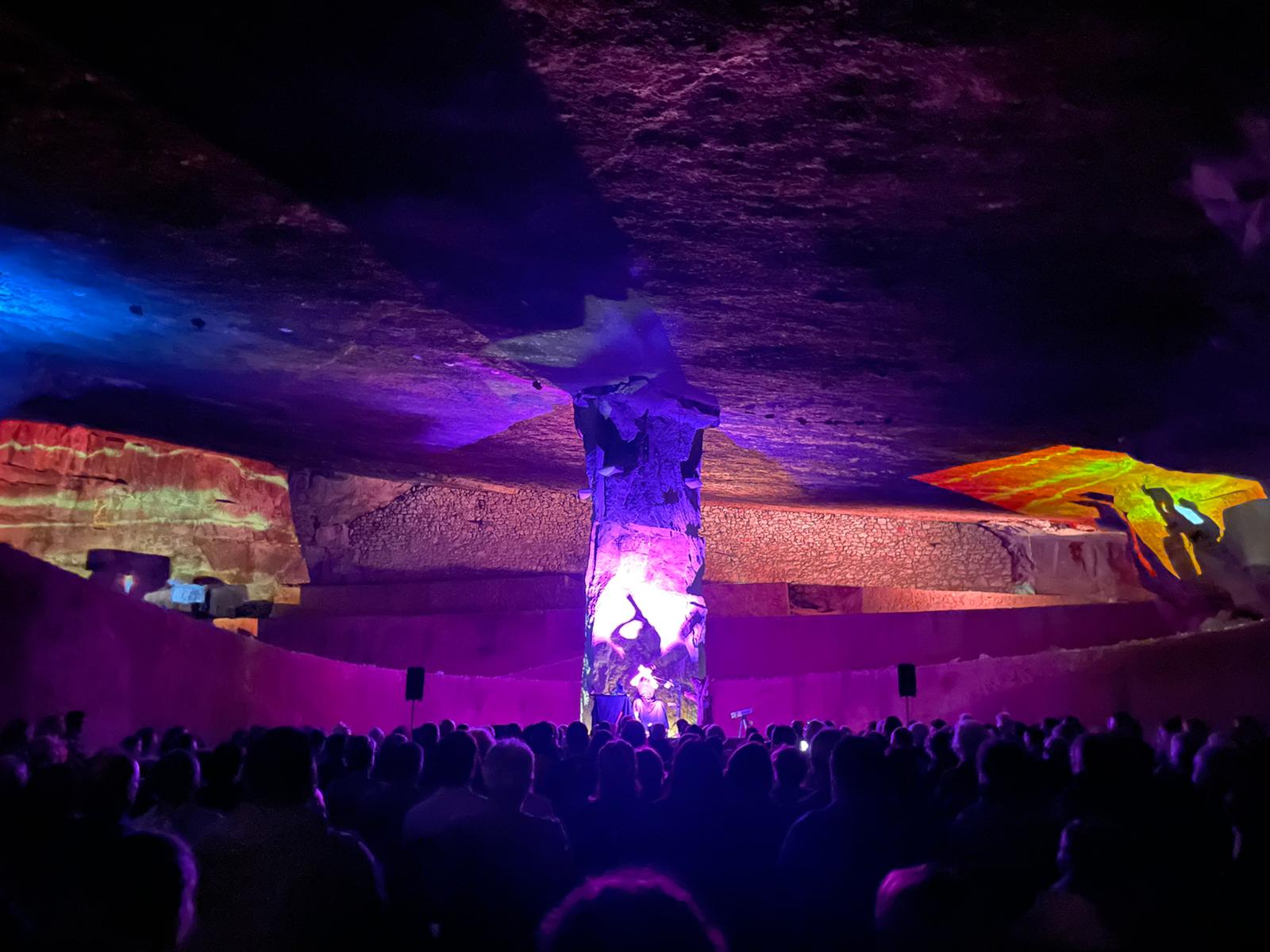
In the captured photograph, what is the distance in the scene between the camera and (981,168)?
14.2ft

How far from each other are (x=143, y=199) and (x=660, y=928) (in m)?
5.27

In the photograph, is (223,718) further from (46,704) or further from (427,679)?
(427,679)

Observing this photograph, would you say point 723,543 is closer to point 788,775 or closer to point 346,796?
point 788,775

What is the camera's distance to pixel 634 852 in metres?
2.84

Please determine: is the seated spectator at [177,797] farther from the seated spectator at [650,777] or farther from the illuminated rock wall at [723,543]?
the illuminated rock wall at [723,543]

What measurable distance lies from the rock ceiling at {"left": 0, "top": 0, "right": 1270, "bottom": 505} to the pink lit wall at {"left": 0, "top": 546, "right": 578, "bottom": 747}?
2.23 metres

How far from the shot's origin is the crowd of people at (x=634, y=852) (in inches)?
68.2

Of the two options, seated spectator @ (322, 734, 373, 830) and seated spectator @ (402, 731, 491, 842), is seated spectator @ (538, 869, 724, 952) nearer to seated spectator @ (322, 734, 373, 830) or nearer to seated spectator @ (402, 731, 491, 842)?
seated spectator @ (402, 731, 491, 842)

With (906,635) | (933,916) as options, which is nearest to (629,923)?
(933,916)

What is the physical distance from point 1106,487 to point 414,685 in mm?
8123

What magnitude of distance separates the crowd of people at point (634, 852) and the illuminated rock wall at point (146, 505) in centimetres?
1026

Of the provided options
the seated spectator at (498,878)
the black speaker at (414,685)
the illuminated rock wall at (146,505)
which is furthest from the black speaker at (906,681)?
the illuminated rock wall at (146,505)

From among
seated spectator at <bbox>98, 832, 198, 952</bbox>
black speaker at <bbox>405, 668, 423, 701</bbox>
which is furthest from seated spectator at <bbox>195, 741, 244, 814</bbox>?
black speaker at <bbox>405, 668, 423, 701</bbox>

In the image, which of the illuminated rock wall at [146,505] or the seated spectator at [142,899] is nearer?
the seated spectator at [142,899]
